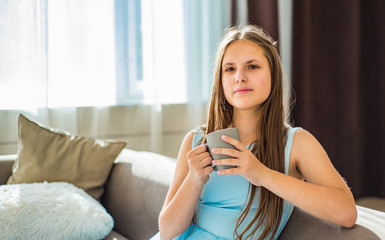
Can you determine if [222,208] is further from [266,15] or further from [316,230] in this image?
[266,15]

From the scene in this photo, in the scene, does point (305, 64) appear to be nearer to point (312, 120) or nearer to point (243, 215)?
point (312, 120)

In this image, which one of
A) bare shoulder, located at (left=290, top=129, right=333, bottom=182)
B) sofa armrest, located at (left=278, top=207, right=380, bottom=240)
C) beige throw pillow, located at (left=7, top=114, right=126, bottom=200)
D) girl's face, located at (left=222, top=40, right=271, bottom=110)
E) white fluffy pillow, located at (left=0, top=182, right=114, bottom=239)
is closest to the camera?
sofa armrest, located at (left=278, top=207, right=380, bottom=240)

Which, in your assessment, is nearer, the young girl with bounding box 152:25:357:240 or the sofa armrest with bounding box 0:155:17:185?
the young girl with bounding box 152:25:357:240

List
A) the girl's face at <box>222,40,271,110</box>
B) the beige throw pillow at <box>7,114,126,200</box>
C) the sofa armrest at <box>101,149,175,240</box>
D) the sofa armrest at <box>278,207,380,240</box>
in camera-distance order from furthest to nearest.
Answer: the beige throw pillow at <box>7,114,126,200</box>, the sofa armrest at <box>101,149,175,240</box>, the girl's face at <box>222,40,271,110</box>, the sofa armrest at <box>278,207,380,240</box>

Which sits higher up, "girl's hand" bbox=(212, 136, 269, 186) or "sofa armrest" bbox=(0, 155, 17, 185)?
"girl's hand" bbox=(212, 136, 269, 186)

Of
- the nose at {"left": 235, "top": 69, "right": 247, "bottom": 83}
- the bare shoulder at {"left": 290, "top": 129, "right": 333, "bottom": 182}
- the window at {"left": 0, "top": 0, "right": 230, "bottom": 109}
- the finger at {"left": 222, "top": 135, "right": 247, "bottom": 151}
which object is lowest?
the bare shoulder at {"left": 290, "top": 129, "right": 333, "bottom": 182}

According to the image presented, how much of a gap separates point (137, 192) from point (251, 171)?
0.72 m

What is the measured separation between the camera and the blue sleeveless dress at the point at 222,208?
1206 mm

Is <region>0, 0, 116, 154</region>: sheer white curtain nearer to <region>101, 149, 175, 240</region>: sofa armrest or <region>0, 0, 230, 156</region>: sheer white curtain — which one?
<region>0, 0, 230, 156</region>: sheer white curtain

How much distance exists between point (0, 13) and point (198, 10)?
4.07 ft

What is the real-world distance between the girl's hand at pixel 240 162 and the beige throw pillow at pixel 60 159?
893 millimetres

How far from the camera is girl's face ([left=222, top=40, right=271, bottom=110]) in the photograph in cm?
124

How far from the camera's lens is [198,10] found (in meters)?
2.81

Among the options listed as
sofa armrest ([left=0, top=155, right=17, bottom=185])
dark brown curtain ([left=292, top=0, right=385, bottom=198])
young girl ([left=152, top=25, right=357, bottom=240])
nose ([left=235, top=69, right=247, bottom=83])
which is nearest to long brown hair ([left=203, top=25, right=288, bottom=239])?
young girl ([left=152, top=25, right=357, bottom=240])
